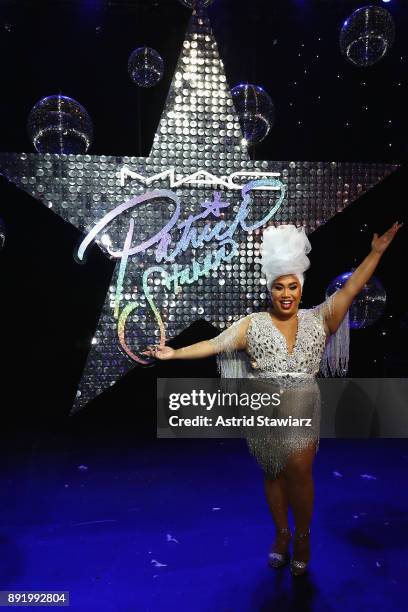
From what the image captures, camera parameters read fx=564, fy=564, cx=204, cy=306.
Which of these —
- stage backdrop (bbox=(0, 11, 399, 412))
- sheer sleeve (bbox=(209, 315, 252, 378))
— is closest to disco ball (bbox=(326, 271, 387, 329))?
stage backdrop (bbox=(0, 11, 399, 412))

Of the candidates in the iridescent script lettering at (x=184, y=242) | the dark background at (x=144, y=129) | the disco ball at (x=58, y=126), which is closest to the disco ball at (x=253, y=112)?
the iridescent script lettering at (x=184, y=242)

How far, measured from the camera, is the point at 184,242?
145 inches

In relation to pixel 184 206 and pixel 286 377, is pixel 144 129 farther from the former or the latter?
pixel 286 377

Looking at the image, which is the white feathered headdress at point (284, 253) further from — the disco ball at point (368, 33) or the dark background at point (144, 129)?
the dark background at point (144, 129)

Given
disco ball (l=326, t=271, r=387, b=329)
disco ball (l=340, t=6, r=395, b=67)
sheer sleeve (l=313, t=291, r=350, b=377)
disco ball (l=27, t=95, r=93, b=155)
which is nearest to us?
sheer sleeve (l=313, t=291, r=350, b=377)

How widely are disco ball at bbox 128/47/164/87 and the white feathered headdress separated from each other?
71.2 inches

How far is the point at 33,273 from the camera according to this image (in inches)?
198

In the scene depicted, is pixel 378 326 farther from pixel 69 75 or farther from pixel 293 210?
pixel 69 75

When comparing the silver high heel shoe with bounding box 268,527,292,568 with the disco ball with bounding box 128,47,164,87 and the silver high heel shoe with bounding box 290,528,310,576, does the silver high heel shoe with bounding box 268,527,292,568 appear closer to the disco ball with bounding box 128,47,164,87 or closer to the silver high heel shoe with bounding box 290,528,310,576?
the silver high heel shoe with bounding box 290,528,310,576

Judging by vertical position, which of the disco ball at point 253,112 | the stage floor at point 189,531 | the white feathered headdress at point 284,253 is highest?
the disco ball at point 253,112

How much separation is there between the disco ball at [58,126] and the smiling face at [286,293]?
5.45ft

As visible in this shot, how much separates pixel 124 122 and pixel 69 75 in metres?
0.54

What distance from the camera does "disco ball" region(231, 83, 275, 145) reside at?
11.9ft

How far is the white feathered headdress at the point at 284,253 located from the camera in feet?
8.09
